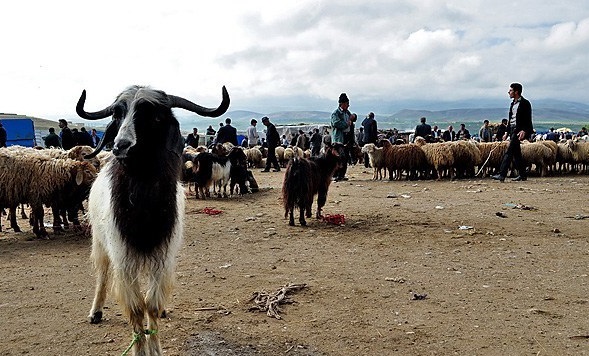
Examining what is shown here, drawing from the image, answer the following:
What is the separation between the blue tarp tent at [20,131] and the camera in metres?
22.6

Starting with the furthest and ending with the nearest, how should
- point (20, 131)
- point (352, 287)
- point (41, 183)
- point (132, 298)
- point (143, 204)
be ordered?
point (20, 131) → point (41, 183) → point (352, 287) → point (132, 298) → point (143, 204)

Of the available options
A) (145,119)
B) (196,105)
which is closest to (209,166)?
(196,105)

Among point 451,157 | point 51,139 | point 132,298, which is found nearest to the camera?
point 132,298

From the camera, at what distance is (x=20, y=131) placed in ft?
75.8

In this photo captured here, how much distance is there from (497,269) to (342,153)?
4774mm

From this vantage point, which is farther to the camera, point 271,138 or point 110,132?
point 271,138

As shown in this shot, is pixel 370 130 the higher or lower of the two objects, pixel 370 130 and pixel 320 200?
the higher

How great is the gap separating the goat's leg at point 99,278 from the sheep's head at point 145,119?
1128mm

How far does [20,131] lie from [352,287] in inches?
920

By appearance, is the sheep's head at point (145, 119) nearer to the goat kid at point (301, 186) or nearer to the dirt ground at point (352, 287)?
the dirt ground at point (352, 287)

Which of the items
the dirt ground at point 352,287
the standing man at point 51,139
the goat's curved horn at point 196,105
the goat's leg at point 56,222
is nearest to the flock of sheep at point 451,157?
the dirt ground at point 352,287

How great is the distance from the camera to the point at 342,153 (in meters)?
9.52

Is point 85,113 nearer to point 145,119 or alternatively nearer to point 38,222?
point 145,119

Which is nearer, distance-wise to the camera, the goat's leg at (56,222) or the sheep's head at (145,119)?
the sheep's head at (145,119)
